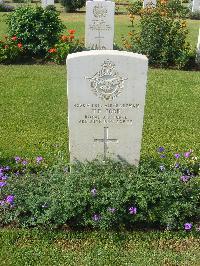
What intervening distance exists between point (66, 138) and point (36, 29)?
5982 mm

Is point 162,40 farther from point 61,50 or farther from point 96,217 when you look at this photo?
point 96,217

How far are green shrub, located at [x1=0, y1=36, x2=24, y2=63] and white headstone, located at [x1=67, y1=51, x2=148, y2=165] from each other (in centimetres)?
691

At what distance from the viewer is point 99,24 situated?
12727mm

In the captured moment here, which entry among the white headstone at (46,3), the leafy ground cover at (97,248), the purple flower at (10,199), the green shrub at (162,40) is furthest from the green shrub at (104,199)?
the white headstone at (46,3)

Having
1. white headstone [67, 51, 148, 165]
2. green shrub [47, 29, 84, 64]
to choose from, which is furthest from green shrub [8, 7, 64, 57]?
white headstone [67, 51, 148, 165]

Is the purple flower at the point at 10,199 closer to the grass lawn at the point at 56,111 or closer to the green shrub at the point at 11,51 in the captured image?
the grass lawn at the point at 56,111

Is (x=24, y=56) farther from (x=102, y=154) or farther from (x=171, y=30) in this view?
(x=102, y=154)

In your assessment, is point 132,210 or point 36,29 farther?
point 36,29

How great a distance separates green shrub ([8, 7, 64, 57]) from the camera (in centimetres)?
1214

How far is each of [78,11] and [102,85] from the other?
19.6 m

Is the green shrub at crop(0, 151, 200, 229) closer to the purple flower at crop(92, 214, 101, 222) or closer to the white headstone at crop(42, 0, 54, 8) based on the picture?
the purple flower at crop(92, 214, 101, 222)

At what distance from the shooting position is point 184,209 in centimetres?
482

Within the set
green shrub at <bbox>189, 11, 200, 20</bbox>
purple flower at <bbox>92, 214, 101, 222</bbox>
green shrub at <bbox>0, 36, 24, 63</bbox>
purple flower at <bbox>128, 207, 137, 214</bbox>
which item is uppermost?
green shrub at <bbox>189, 11, 200, 20</bbox>

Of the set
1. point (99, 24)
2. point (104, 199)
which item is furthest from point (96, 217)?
point (99, 24)
